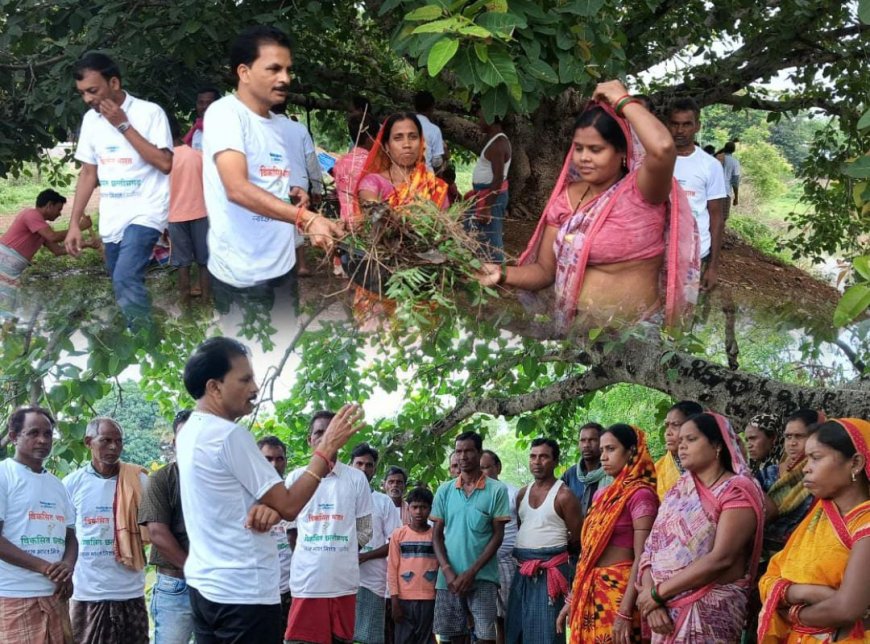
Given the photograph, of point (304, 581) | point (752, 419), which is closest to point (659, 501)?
point (752, 419)

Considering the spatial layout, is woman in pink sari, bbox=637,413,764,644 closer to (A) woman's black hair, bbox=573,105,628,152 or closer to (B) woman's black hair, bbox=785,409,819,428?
(B) woman's black hair, bbox=785,409,819,428

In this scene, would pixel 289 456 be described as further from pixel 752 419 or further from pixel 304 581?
pixel 752 419

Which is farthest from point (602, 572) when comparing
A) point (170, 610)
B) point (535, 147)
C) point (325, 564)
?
point (535, 147)

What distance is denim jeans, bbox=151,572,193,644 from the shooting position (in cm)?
552

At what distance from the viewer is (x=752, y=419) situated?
532 cm

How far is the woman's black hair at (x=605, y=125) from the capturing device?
3.53m

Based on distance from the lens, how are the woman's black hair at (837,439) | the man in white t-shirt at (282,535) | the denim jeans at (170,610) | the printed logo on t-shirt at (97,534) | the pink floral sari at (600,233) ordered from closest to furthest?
the pink floral sari at (600,233) → the woman's black hair at (837,439) → the denim jeans at (170,610) → the printed logo on t-shirt at (97,534) → the man in white t-shirt at (282,535)

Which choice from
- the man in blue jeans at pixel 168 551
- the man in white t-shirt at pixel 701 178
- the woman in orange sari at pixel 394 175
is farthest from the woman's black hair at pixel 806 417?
the man in blue jeans at pixel 168 551

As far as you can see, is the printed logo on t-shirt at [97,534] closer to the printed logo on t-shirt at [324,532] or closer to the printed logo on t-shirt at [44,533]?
the printed logo on t-shirt at [44,533]

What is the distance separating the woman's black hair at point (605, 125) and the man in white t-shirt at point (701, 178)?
2.23m

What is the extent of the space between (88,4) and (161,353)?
9.45 feet

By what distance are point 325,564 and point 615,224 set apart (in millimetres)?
3340

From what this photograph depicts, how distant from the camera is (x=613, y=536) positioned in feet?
17.5

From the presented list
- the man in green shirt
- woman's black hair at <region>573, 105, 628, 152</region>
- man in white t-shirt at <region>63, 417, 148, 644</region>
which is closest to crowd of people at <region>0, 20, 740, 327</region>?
woman's black hair at <region>573, 105, 628, 152</region>
